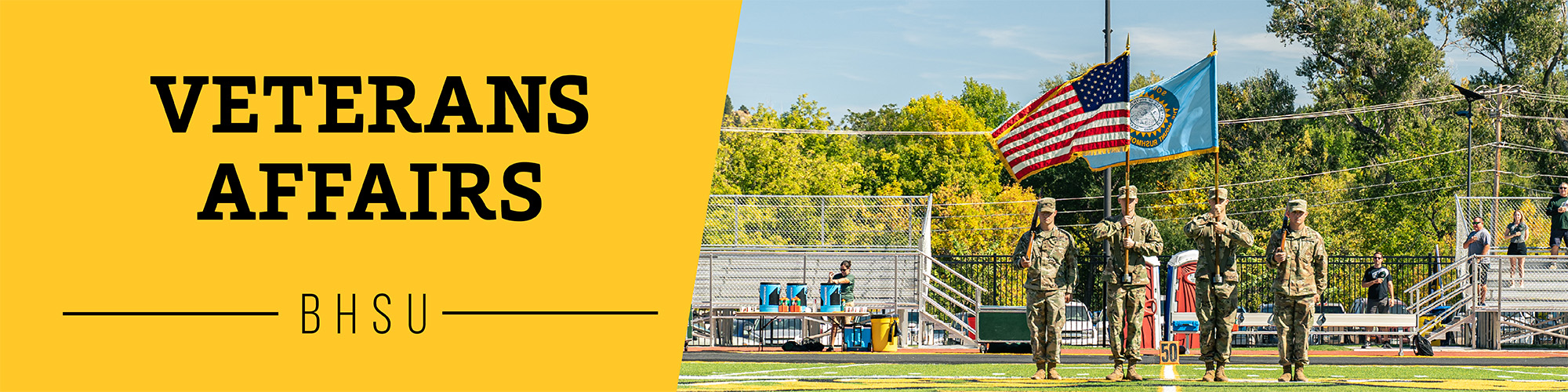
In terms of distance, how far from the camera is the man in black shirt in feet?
66.0

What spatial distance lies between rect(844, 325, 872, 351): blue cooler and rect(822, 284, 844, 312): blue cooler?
30 centimetres

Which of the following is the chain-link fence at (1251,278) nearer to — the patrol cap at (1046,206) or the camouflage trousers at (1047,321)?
the camouflage trousers at (1047,321)

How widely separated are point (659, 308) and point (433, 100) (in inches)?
65.4

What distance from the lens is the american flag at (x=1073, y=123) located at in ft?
54.3

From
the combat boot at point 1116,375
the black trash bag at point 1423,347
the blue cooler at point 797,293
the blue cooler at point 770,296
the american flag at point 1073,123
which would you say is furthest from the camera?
the blue cooler at point 770,296

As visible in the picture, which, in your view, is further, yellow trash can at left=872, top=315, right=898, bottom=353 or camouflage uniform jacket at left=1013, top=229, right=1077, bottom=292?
yellow trash can at left=872, top=315, right=898, bottom=353

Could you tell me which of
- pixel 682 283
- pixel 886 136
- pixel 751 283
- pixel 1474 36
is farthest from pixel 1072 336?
pixel 886 136

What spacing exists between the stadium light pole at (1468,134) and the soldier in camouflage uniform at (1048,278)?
1280 inches

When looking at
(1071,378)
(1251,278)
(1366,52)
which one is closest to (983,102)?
(1366,52)

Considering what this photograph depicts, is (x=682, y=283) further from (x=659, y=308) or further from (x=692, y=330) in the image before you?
(x=692, y=330)

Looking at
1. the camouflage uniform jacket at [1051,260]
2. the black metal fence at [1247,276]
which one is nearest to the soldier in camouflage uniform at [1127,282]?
the camouflage uniform jacket at [1051,260]

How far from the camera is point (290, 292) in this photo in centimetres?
759

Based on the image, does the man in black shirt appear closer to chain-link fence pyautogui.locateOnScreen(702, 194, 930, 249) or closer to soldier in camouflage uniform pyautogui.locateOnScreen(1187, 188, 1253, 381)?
chain-link fence pyautogui.locateOnScreen(702, 194, 930, 249)

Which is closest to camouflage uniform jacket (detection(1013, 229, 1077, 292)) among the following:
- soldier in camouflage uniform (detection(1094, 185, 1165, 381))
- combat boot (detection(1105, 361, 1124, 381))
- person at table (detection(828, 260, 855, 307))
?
soldier in camouflage uniform (detection(1094, 185, 1165, 381))
